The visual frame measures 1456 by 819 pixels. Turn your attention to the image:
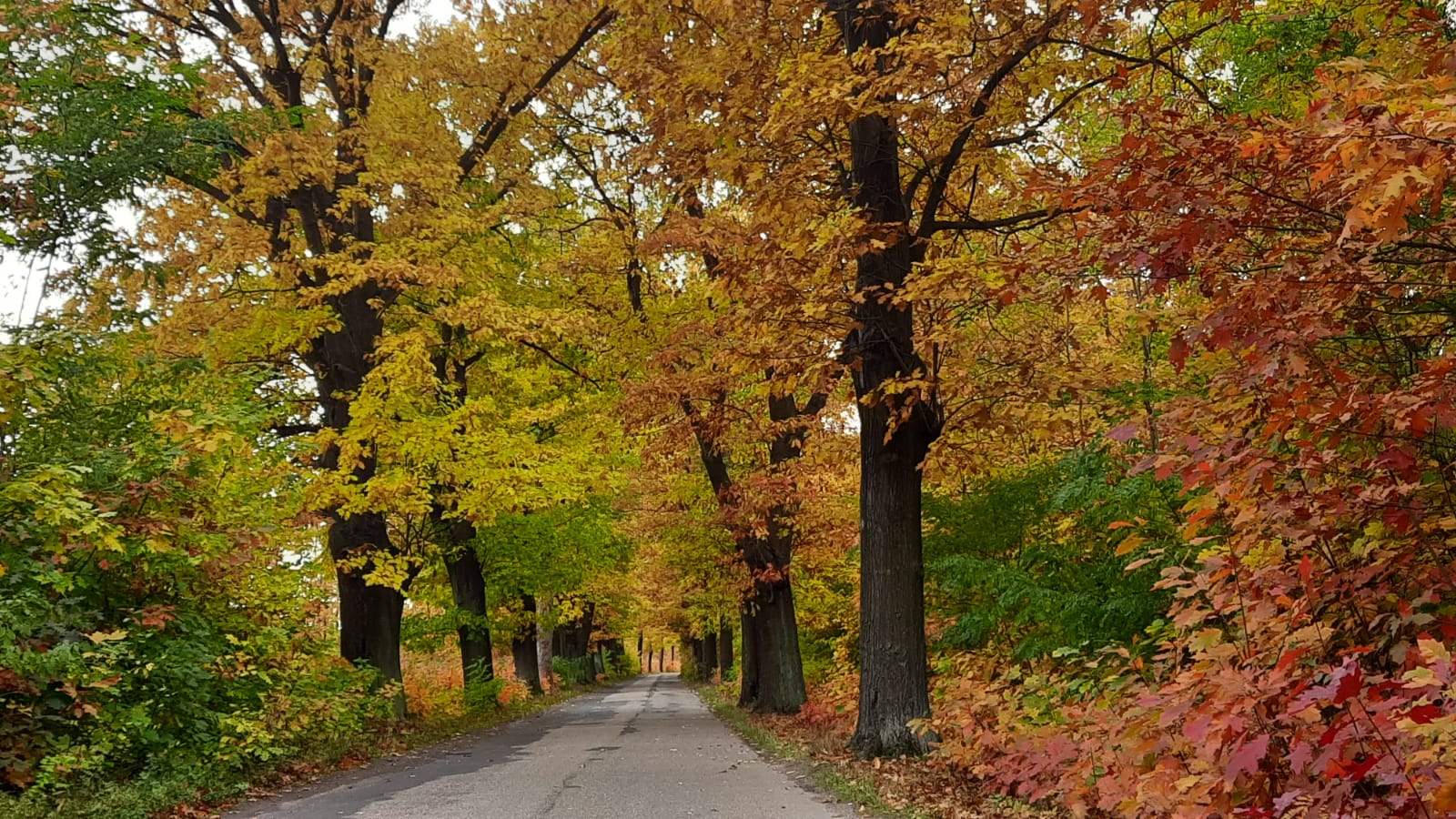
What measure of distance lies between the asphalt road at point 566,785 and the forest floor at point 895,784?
1.04 feet

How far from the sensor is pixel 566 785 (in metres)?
9.41

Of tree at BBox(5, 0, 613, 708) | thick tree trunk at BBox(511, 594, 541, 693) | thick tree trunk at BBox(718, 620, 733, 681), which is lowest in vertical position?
thick tree trunk at BBox(718, 620, 733, 681)

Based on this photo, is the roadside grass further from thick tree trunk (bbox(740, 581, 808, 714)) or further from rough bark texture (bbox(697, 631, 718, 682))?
rough bark texture (bbox(697, 631, 718, 682))

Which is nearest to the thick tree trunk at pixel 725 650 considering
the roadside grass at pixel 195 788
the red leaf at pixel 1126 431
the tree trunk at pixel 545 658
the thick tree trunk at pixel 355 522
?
the tree trunk at pixel 545 658

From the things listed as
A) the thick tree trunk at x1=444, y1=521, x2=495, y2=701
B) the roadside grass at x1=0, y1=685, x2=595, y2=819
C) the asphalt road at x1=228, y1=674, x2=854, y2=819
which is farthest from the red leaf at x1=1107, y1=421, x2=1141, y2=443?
the thick tree trunk at x1=444, y1=521, x2=495, y2=701

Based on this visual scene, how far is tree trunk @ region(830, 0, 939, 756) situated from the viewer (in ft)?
31.4

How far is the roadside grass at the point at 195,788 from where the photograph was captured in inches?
277

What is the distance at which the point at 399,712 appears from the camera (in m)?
15.5

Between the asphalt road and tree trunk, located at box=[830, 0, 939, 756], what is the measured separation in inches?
58.2

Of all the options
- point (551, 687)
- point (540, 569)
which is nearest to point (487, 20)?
point (540, 569)

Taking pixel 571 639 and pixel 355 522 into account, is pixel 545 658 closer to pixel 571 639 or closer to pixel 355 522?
pixel 571 639

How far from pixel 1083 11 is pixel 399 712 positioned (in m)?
14.8

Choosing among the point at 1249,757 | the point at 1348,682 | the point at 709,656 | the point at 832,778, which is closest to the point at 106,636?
the point at 832,778

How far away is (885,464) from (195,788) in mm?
7491
